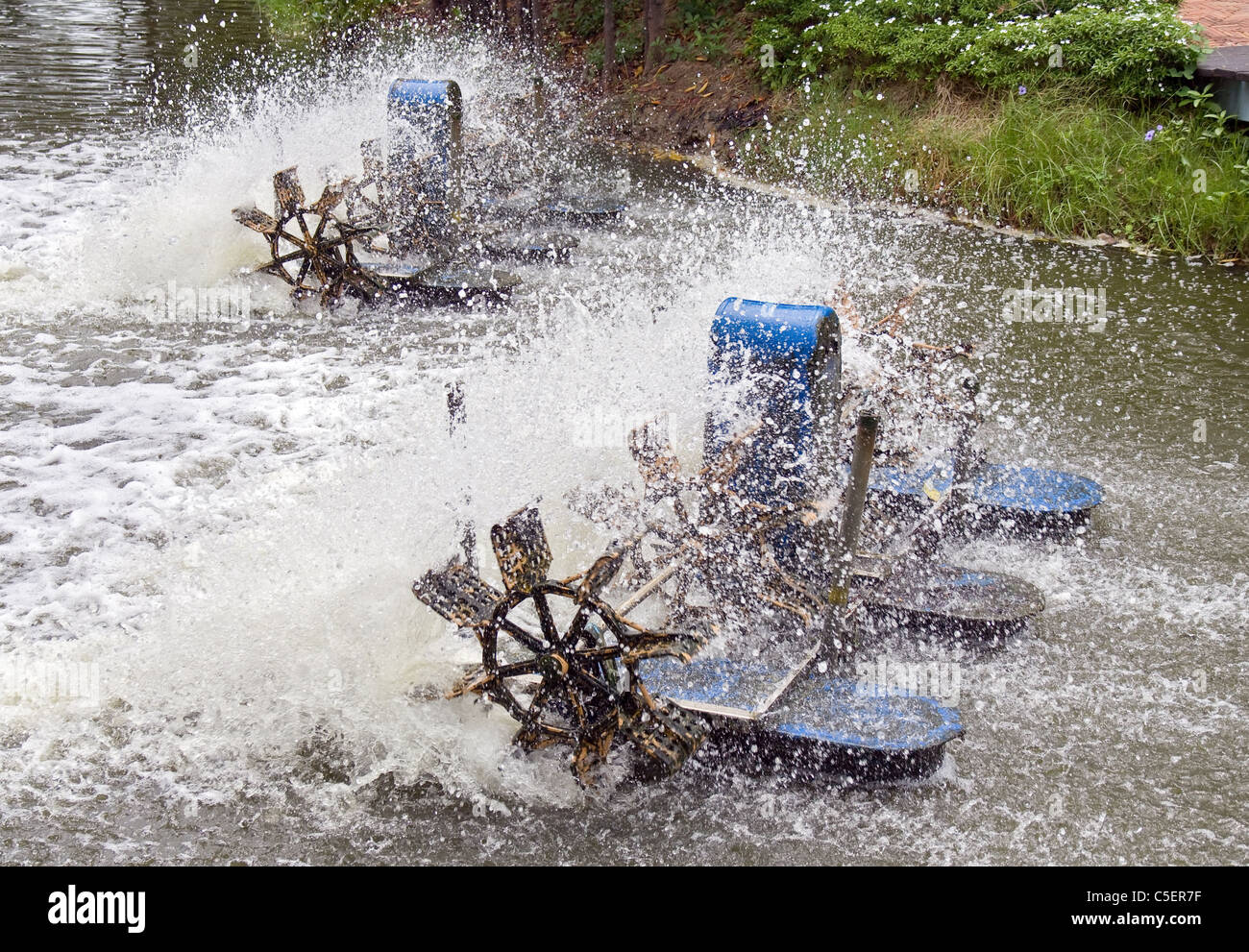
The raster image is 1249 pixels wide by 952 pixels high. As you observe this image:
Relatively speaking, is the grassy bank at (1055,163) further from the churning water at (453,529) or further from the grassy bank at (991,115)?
the churning water at (453,529)

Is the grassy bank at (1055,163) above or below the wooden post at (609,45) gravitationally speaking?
below

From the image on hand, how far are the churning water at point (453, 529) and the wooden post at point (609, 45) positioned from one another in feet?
17.5

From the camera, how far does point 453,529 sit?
673cm

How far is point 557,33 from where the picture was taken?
2172 centimetres

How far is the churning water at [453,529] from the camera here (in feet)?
16.0

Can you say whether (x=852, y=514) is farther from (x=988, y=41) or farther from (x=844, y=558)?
(x=988, y=41)

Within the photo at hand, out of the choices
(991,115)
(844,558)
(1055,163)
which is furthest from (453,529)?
(991,115)

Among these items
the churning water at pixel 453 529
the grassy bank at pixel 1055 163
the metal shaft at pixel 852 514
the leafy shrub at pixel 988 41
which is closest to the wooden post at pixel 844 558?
the metal shaft at pixel 852 514

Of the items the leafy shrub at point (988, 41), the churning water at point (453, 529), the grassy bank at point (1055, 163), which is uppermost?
the leafy shrub at point (988, 41)

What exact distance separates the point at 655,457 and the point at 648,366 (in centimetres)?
276

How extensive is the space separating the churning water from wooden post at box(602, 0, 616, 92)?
210 inches

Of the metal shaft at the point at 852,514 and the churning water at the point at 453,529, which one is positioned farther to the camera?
the metal shaft at the point at 852,514

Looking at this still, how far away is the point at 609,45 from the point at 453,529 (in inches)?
546
